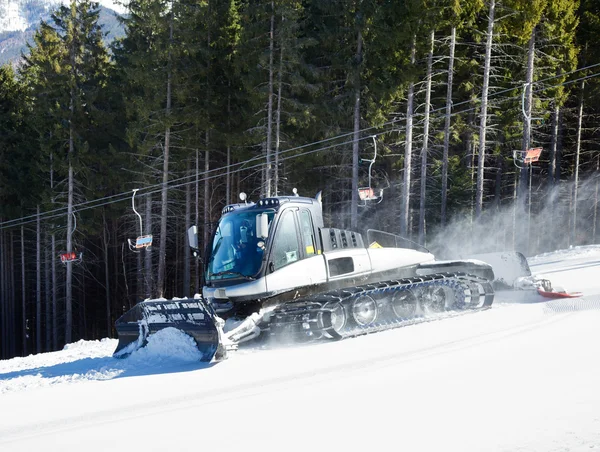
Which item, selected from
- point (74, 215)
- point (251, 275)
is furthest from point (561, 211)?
point (251, 275)

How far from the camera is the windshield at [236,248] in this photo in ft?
33.4

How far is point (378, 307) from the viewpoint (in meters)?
11.0

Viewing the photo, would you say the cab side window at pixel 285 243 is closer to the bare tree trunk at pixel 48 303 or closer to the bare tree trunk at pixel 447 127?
the bare tree trunk at pixel 447 127

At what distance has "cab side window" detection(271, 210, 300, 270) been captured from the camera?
10273 mm

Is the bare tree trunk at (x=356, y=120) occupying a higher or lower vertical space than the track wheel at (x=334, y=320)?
higher

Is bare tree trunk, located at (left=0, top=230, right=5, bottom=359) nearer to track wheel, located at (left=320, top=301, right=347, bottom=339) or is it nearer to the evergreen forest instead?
the evergreen forest

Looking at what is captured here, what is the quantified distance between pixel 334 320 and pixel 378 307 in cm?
113

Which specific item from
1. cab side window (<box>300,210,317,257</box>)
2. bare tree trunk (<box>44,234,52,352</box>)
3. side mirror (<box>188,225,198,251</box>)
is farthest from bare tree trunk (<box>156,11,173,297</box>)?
cab side window (<box>300,210,317,257</box>)

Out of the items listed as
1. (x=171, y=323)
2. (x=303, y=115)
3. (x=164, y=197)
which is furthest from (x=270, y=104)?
(x=171, y=323)

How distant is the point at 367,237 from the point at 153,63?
20.1 m

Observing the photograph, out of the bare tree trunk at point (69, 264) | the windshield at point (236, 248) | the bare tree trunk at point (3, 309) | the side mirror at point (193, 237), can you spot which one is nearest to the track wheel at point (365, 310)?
the windshield at point (236, 248)

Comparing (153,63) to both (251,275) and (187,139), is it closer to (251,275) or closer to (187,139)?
(187,139)

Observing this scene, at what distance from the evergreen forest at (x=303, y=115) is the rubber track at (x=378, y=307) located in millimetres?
11148

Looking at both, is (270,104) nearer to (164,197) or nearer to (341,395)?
(164,197)
